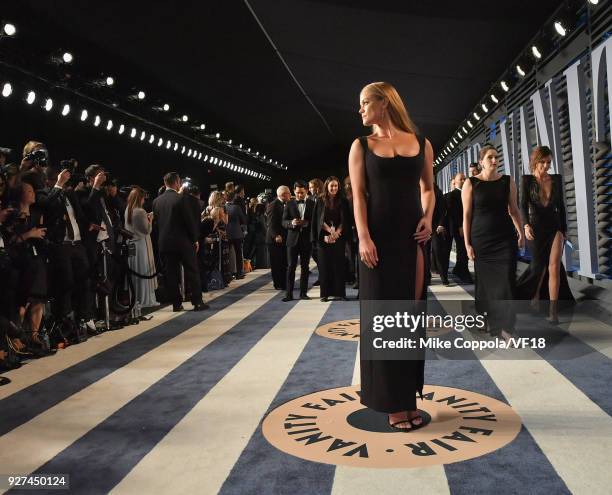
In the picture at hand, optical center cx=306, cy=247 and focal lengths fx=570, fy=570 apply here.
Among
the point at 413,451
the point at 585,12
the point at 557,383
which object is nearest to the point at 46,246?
the point at 413,451

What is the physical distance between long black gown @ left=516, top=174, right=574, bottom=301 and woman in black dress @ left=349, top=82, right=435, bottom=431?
3.17 meters

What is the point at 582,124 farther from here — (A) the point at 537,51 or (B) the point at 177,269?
(B) the point at 177,269

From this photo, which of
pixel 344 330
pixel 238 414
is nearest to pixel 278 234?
pixel 344 330

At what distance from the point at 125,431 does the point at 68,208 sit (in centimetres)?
315

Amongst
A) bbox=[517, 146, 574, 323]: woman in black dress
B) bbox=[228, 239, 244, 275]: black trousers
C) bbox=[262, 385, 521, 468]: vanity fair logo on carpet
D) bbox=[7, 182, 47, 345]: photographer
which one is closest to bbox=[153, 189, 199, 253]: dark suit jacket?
bbox=[7, 182, 47, 345]: photographer

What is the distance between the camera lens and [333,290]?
8641 millimetres

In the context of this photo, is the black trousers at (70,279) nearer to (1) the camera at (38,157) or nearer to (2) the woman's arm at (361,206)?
(1) the camera at (38,157)

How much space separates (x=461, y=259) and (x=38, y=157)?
7.55 metres

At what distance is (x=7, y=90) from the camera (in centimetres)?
820

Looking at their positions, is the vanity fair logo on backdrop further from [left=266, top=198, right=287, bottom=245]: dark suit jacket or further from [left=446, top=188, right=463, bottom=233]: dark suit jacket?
[left=266, top=198, right=287, bottom=245]: dark suit jacket

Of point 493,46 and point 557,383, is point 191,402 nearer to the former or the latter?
point 557,383

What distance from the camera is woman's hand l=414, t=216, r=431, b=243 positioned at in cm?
311

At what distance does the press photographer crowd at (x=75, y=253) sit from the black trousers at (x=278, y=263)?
175cm

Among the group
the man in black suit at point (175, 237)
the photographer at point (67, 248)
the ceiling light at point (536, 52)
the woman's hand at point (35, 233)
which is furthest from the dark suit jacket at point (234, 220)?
the woman's hand at point (35, 233)
